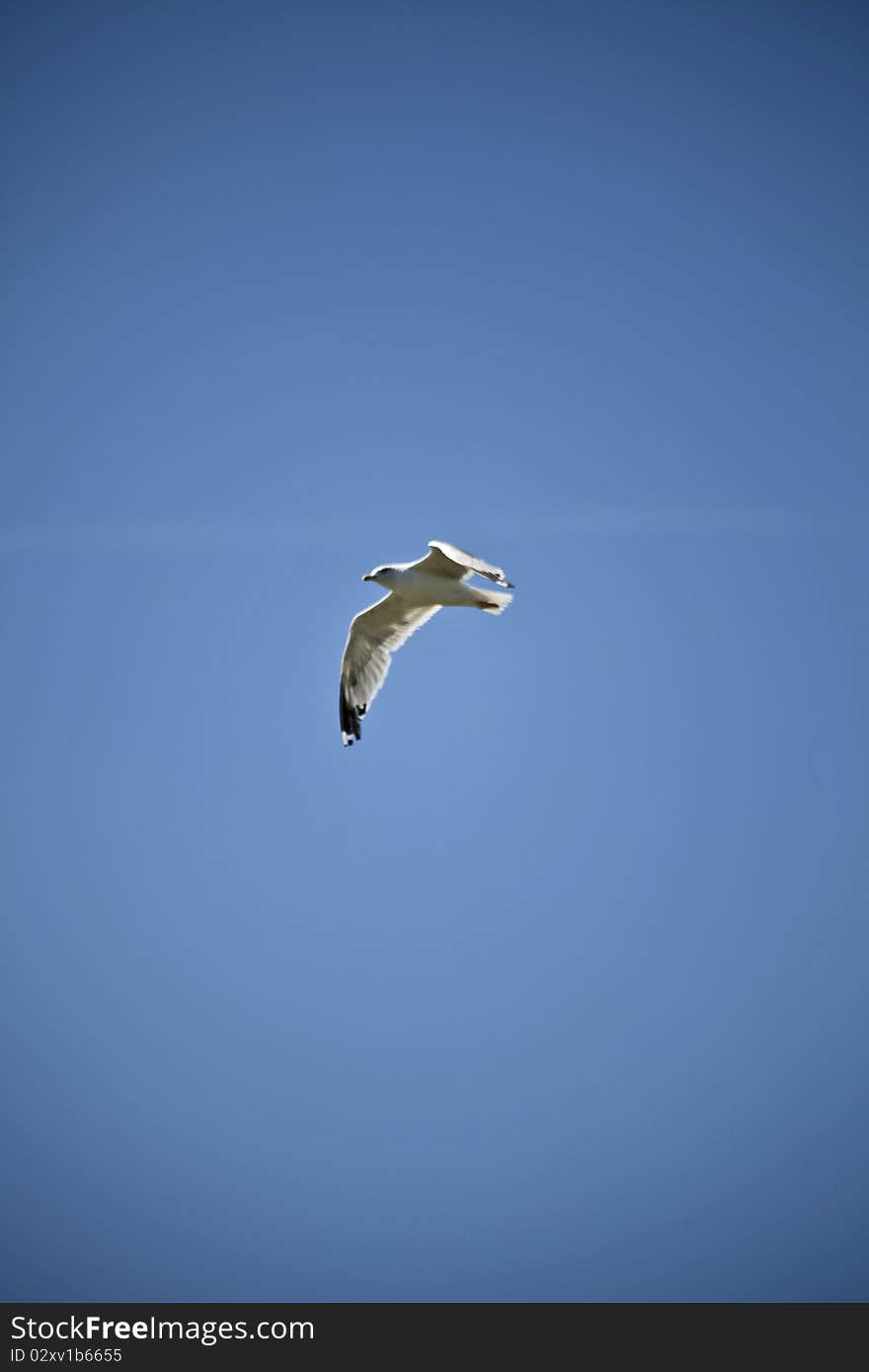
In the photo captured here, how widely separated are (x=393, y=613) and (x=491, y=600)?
1.26 meters

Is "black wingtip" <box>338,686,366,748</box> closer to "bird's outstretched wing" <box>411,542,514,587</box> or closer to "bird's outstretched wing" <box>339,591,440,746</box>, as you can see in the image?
"bird's outstretched wing" <box>339,591,440,746</box>

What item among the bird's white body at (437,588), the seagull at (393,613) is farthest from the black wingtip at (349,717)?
the bird's white body at (437,588)

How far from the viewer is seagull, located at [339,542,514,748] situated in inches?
451

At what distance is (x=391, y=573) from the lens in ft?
37.5

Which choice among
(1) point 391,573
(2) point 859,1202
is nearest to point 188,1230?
(2) point 859,1202

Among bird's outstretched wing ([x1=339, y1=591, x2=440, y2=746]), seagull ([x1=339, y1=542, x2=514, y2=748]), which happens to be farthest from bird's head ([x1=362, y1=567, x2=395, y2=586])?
bird's outstretched wing ([x1=339, y1=591, x2=440, y2=746])

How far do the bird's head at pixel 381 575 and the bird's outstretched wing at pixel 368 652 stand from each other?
828mm

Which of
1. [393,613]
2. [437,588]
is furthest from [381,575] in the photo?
[393,613]

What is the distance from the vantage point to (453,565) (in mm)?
11312

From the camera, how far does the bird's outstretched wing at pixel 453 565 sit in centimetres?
1018
